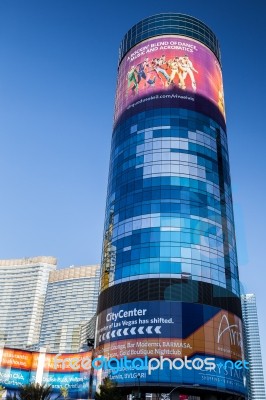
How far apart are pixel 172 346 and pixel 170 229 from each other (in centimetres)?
2088

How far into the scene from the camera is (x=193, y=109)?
94.1m

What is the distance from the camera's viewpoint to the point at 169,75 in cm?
9675

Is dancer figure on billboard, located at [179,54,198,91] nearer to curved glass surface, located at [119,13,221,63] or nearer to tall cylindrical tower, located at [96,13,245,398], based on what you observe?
tall cylindrical tower, located at [96,13,245,398]

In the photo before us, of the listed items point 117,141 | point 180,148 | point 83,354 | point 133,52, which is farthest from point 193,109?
point 83,354

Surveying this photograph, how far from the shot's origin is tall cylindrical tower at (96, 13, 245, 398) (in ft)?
234

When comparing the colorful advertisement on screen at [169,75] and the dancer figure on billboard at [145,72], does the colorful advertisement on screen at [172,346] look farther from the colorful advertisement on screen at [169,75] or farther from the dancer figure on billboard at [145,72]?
the dancer figure on billboard at [145,72]

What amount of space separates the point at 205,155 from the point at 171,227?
19.4 meters

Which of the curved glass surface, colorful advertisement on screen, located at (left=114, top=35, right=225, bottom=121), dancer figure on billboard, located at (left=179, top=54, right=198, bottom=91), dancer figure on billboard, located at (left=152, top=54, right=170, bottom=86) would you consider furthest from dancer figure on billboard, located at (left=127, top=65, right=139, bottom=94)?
dancer figure on billboard, located at (left=179, top=54, right=198, bottom=91)

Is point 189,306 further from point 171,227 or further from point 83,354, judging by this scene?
point 83,354

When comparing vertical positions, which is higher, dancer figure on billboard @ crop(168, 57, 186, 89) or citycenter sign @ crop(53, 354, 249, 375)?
dancer figure on billboard @ crop(168, 57, 186, 89)

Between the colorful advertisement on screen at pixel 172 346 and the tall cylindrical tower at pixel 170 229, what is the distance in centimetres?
16

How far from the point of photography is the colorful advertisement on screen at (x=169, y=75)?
95625 millimetres

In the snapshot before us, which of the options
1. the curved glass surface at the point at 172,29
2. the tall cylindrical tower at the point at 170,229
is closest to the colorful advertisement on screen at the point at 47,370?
the tall cylindrical tower at the point at 170,229

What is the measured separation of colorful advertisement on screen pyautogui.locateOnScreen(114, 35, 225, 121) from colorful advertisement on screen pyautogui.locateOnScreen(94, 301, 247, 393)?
44809 mm
